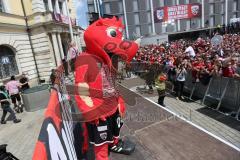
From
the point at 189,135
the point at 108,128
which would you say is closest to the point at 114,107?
the point at 108,128

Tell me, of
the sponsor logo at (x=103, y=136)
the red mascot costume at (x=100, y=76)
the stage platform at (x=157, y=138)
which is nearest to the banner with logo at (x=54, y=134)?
the red mascot costume at (x=100, y=76)

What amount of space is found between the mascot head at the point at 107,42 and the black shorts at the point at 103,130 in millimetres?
850

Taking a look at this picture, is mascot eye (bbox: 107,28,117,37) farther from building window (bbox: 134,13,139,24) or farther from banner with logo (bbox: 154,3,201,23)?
building window (bbox: 134,13,139,24)

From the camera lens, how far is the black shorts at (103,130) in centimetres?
323

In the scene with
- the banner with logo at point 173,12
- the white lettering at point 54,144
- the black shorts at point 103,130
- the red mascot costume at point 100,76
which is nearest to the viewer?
the white lettering at point 54,144

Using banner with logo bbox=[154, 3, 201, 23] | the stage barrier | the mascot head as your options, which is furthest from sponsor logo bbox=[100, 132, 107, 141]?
banner with logo bbox=[154, 3, 201, 23]

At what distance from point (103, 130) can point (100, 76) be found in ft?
2.51

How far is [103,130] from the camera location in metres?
3.24

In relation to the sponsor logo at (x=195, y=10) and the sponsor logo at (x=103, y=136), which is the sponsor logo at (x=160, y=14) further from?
the sponsor logo at (x=103, y=136)

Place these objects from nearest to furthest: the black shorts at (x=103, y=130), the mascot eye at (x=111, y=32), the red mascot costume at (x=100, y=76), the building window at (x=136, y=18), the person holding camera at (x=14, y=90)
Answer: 1. the red mascot costume at (x=100, y=76)
2. the mascot eye at (x=111, y=32)
3. the black shorts at (x=103, y=130)
4. the person holding camera at (x=14, y=90)
5. the building window at (x=136, y=18)

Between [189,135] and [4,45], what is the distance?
1670 cm

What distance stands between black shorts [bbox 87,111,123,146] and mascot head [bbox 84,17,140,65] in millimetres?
850

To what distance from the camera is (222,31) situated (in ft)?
141

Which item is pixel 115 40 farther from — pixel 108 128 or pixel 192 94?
pixel 192 94
